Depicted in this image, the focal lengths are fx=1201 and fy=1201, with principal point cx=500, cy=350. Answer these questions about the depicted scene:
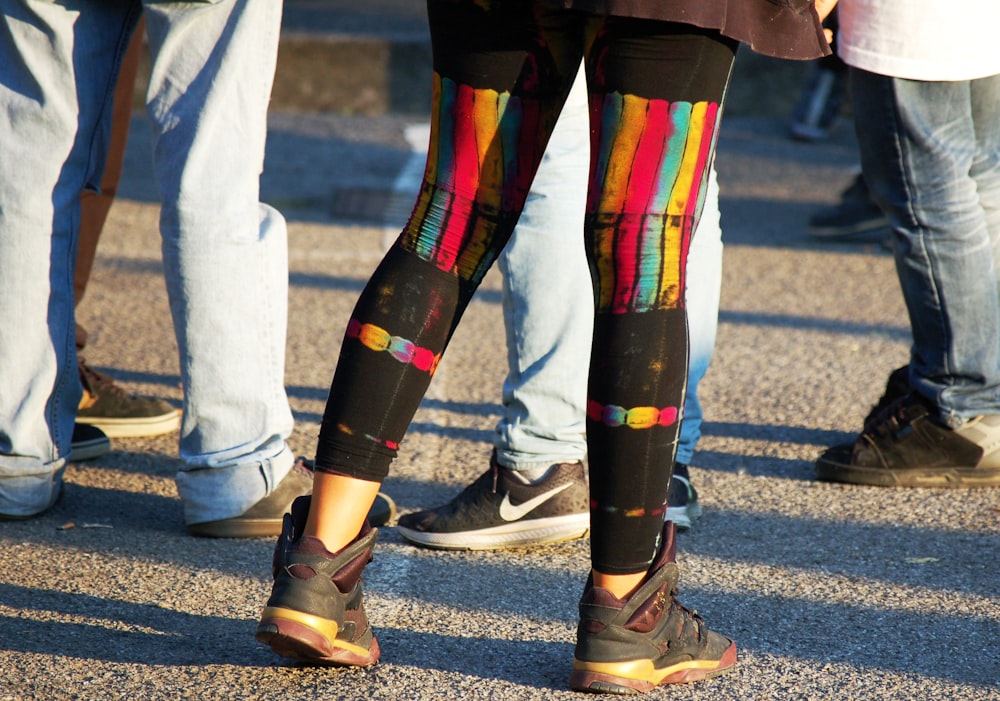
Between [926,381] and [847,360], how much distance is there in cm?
98

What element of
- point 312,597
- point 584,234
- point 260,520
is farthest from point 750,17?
point 260,520

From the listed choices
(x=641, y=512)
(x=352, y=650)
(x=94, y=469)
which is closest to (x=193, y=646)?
(x=352, y=650)

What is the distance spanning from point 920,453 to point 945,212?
0.61 meters

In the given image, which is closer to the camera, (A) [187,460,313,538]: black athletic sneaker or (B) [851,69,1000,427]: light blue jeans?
(A) [187,460,313,538]: black athletic sneaker

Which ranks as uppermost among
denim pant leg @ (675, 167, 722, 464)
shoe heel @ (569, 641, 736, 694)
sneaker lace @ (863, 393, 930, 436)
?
denim pant leg @ (675, 167, 722, 464)

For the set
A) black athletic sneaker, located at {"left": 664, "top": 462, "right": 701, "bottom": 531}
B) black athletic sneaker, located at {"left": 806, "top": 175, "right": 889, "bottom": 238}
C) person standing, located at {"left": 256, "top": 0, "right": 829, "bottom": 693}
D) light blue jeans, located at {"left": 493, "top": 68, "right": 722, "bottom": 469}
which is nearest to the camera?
person standing, located at {"left": 256, "top": 0, "right": 829, "bottom": 693}

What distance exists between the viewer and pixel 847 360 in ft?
13.2

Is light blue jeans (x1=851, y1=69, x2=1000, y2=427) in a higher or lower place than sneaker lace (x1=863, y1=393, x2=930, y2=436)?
higher

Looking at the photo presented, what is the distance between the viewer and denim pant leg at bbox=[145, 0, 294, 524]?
8.03ft

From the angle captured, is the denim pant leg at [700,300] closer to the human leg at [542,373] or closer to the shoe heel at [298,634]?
the human leg at [542,373]

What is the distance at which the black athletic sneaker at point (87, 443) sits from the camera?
3053mm

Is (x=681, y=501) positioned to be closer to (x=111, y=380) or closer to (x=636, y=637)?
(x=636, y=637)

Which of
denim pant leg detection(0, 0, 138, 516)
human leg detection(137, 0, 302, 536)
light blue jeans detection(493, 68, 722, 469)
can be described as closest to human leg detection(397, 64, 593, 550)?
light blue jeans detection(493, 68, 722, 469)

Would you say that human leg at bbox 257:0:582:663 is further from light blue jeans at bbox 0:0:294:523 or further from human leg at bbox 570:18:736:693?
light blue jeans at bbox 0:0:294:523
